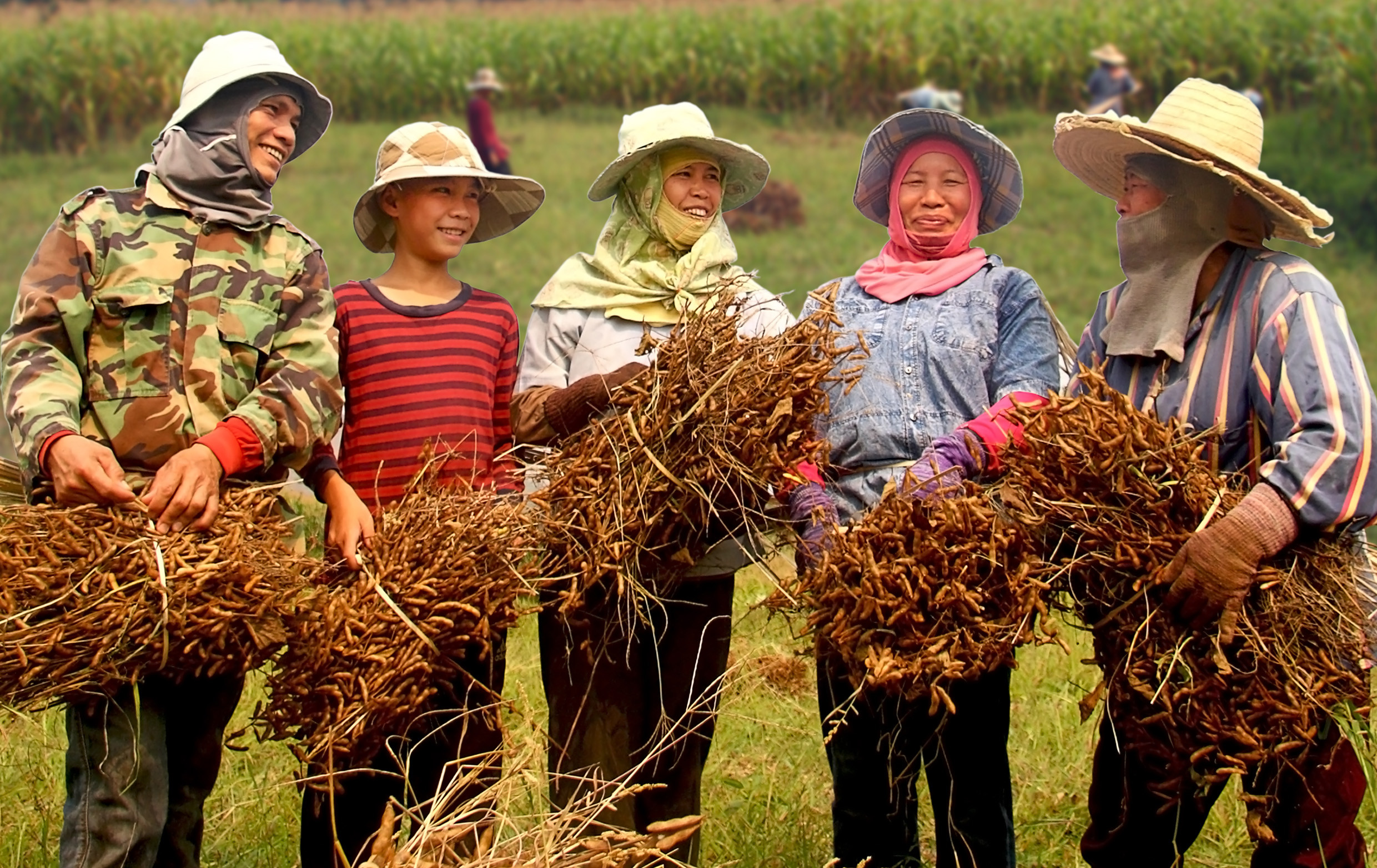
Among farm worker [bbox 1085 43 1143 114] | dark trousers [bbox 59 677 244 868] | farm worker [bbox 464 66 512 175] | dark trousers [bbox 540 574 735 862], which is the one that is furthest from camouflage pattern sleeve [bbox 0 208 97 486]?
farm worker [bbox 1085 43 1143 114]

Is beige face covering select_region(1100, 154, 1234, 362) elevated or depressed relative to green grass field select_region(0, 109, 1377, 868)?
elevated

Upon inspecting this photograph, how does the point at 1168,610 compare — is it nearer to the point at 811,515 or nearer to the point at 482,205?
the point at 811,515

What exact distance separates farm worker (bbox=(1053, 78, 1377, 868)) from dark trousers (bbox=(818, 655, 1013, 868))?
24 cm

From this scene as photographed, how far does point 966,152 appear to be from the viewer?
155 inches

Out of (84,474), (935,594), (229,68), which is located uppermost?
(229,68)

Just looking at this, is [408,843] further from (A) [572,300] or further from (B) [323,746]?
(A) [572,300]

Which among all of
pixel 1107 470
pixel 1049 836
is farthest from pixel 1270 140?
pixel 1107 470

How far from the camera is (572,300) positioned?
402 centimetres

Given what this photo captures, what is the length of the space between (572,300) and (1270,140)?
17713mm

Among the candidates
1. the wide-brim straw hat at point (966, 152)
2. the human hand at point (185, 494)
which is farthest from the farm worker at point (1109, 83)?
the human hand at point (185, 494)

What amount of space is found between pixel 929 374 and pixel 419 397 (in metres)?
1.22

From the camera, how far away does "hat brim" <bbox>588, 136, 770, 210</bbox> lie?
13.1ft

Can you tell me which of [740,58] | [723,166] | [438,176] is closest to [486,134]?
[740,58]

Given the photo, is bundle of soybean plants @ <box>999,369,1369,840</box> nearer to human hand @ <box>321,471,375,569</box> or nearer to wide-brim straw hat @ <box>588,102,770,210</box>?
wide-brim straw hat @ <box>588,102,770,210</box>
